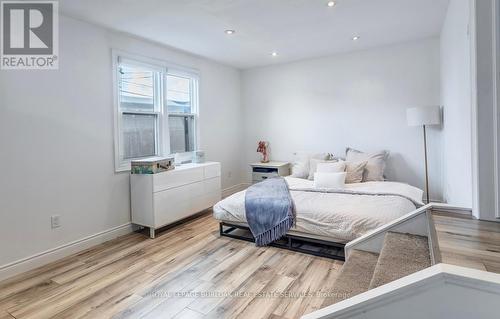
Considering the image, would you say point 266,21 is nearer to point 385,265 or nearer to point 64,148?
point 64,148

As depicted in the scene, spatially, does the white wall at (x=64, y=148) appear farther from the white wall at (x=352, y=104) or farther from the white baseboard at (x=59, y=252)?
the white wall at (x=352, y=104)

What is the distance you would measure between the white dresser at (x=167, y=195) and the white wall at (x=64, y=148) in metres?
0.22

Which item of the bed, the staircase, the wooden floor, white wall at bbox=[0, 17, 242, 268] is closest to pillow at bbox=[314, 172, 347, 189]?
the bed

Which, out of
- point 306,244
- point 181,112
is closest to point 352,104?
point 306,244

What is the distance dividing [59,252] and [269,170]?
3289 millimetres

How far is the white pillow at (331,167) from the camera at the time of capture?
13.2 feet

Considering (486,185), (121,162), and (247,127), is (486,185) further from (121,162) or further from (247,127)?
(247,127)

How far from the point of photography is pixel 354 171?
4.05 metres

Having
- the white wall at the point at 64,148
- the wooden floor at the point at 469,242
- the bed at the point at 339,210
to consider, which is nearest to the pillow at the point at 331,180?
the bed at the point at 339,210

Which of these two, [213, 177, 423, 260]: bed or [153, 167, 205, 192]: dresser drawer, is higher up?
[153, 167, 205, 192]: dresser drawer

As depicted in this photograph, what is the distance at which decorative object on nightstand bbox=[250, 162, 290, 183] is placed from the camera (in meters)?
4.99

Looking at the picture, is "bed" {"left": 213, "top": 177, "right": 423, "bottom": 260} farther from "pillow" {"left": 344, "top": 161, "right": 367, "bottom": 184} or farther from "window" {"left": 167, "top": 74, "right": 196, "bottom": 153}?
"window" {"left": 167, "top": 74, "right": 196, "bottom": 153}

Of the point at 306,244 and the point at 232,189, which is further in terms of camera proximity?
the point at 232,189

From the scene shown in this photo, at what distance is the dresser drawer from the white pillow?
5.75ft
